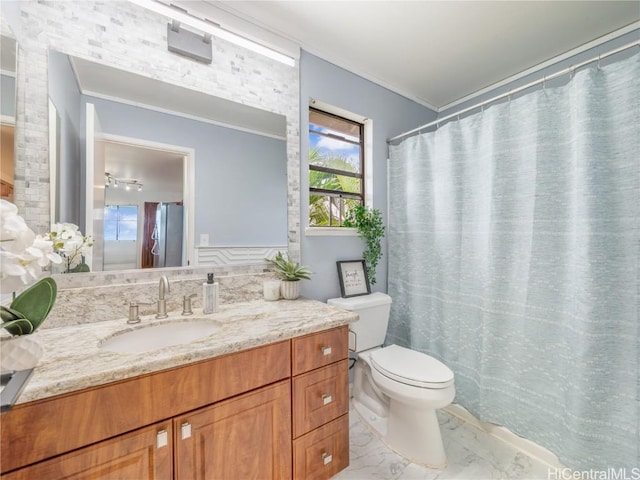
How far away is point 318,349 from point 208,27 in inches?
64.6

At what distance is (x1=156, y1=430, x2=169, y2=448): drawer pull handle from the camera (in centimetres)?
82

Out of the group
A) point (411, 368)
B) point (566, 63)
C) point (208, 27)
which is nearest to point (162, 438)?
point (411, 368)

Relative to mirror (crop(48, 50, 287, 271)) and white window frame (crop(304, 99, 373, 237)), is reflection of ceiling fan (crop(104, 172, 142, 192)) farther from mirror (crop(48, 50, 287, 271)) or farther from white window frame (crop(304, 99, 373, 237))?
white window frame (crop(304, 99, 373, 237))

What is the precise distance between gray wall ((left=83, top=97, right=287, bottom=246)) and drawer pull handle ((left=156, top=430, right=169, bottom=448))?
0.85m

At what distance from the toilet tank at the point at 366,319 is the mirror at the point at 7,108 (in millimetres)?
1551

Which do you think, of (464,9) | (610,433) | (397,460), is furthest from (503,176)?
(397,460)

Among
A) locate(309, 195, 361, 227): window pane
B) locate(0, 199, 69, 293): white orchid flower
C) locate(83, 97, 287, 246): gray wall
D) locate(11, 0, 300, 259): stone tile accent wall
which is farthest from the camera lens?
locate(309, 195, 361, 227): window pane

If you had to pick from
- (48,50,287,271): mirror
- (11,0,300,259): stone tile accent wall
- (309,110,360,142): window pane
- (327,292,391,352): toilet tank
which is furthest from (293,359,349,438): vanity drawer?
(309,110,360,142): window pane

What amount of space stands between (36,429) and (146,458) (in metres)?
0.29

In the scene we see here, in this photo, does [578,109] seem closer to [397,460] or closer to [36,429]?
[397,460]

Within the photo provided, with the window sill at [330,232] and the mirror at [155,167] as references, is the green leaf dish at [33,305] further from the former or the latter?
the window sill at [330,232]

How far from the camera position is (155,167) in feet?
4.31

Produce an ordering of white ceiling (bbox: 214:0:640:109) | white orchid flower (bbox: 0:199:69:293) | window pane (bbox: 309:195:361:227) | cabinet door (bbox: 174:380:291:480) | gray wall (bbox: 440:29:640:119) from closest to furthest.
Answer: white orchid flower (bbox: 0:199:69:293) → cabinet door (bbox: 174:380:291:480) → white ceiling (bbox: 214:0:640:109) → gray wall (bbox: 440:29:640:119) → window pane (bbox: 309:195:361:227)

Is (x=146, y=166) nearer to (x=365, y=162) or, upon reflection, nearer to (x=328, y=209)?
(x=328, y=209)
